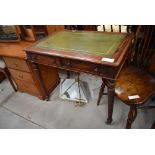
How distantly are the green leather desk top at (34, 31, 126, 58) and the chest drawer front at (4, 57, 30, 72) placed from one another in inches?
12.6

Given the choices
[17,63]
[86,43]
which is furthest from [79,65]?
[17,63]

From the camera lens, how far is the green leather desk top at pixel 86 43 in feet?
3.96

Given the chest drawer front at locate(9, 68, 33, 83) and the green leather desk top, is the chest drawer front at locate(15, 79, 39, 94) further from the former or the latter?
the green leather desk top

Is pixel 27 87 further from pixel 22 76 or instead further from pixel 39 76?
pixel 39 76

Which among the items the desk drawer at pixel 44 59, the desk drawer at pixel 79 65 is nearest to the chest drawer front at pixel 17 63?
the desk drawer at pixel 44 59

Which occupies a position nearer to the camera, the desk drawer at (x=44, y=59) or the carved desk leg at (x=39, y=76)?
the desk drawer at (x=44, y=59)

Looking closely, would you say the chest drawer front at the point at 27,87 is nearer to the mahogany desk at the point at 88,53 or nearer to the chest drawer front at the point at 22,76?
the chest drawer front at the point at 22,76

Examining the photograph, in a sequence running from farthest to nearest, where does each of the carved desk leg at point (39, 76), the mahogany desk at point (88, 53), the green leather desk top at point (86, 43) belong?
1. the carved desk leg at point (39, 76)
2. the green leather desk top at point (86, 43)
3. the mahogany desk at point (88, 53)

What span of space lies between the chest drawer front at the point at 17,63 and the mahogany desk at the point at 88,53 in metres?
0.15
